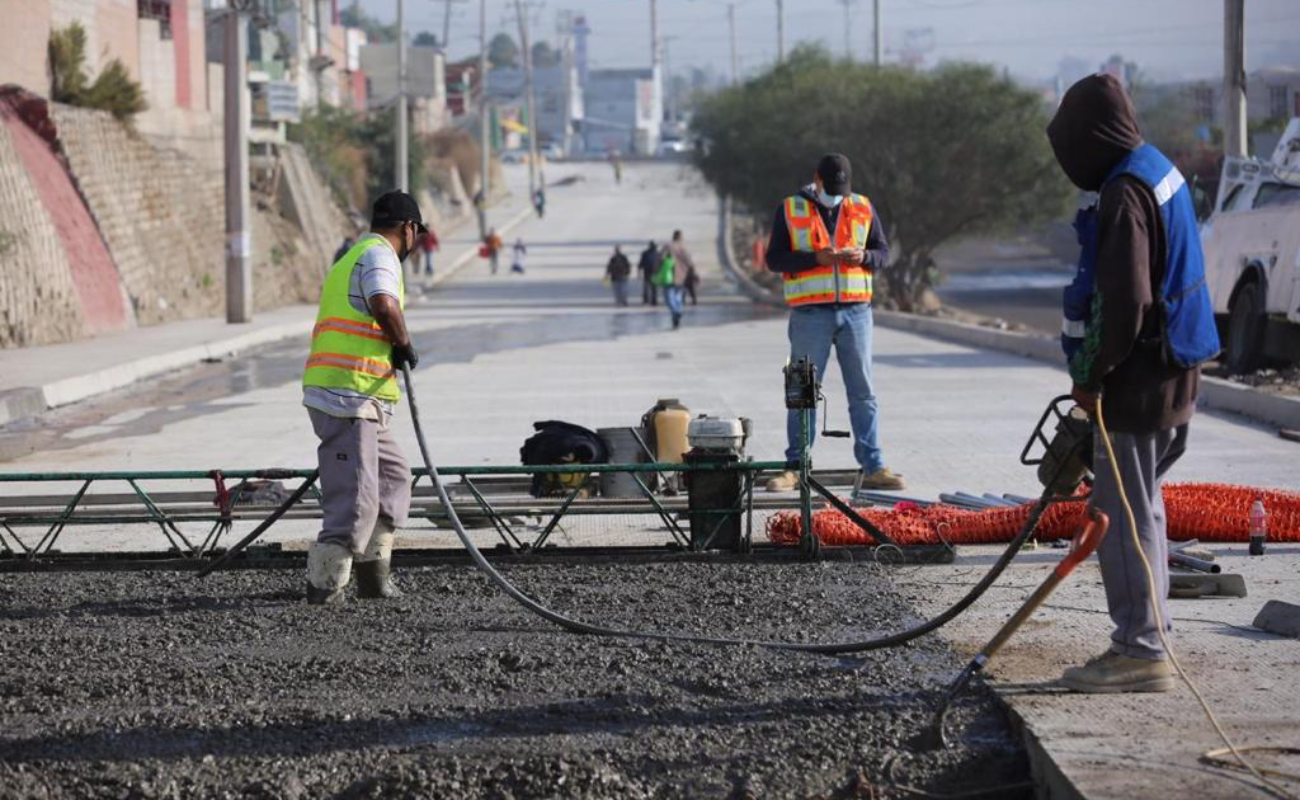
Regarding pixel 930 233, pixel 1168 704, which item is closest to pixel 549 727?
pixel 1168 704

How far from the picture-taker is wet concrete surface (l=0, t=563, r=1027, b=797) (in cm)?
539

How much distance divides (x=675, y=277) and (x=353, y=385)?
29.0 metres

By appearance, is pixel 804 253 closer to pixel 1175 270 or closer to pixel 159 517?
pixel 159 517

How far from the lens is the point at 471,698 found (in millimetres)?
6109

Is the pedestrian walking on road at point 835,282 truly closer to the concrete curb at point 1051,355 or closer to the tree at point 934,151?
the concrete curb at point 1051,355

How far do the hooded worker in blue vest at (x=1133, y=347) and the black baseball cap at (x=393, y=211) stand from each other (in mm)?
3000

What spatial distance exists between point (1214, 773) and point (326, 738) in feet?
8.72

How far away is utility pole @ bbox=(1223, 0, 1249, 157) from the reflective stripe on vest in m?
17.6

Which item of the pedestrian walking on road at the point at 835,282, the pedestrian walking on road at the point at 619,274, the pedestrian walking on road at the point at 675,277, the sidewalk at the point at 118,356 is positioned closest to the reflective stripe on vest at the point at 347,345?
the pedestrian walking on road at the point at 835,282

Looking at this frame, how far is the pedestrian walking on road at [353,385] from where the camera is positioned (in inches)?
294

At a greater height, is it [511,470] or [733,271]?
[733,271]

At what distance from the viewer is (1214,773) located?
4961 mm

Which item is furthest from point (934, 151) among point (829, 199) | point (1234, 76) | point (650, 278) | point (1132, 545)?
point (1132, 545)

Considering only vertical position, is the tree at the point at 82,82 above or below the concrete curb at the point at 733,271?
above
